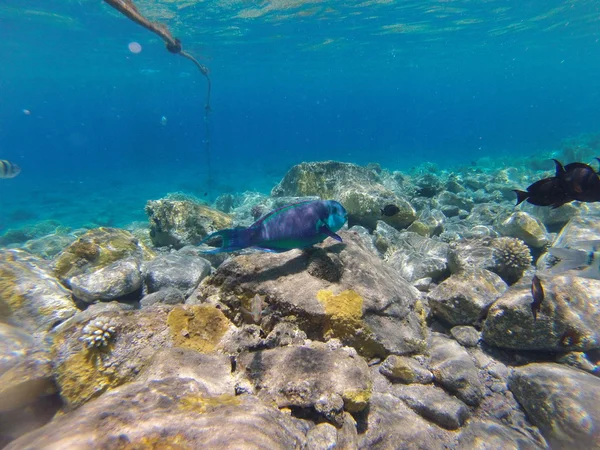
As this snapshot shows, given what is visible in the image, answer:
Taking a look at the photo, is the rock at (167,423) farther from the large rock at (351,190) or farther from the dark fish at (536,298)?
the large rock at (351,190)

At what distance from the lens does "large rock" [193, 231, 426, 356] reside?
122 inches

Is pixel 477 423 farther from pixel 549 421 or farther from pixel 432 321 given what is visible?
pixel 432 321

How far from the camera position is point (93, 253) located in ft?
18.5

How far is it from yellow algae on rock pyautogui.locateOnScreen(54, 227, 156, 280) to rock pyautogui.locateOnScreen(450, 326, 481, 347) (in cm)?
583

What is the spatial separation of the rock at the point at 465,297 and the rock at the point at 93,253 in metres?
5.53

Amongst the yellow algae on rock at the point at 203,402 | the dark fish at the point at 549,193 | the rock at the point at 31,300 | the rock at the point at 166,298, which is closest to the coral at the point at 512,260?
the dark fish at the point at 549,193

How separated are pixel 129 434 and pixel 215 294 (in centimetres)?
214

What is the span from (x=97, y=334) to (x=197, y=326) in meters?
0.85

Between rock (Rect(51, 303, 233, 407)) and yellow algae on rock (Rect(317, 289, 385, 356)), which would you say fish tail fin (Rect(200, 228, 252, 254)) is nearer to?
rock (Rect(51, 303, 233, 407))

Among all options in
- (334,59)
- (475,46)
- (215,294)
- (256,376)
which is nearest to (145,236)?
(215,294)

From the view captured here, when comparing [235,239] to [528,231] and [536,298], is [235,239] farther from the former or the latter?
[528,231]

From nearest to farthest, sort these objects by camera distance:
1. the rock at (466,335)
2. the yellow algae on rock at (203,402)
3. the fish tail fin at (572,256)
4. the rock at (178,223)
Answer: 1. the yellow algae on rock at (203,402)
2. the fish tail fin at (572,256)
3. the rock at (466,335)
4. the rock at (178,223)

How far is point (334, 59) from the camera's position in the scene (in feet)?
145

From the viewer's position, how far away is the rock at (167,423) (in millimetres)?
1482
